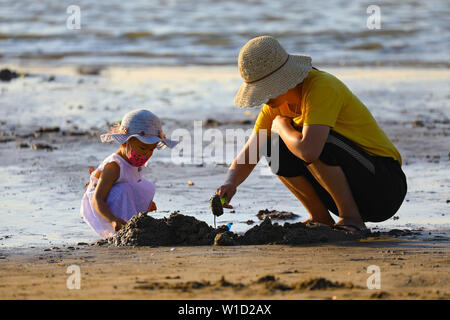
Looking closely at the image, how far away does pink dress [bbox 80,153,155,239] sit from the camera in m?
4.78

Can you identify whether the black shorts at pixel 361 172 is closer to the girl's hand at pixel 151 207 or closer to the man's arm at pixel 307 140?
the man's arm at pixel 307 140

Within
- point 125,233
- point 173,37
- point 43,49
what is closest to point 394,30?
point 173,37

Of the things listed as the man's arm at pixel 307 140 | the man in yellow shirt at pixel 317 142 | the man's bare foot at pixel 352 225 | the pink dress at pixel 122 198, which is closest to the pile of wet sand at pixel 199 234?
the man's bare foot at pixel 352 225

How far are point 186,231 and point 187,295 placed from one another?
117cm

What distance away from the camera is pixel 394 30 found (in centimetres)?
1659

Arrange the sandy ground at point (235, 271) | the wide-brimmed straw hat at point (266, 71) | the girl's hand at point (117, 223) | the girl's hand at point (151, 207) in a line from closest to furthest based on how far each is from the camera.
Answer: the sandy ground at point (235, 271) → the wide-brimmed straw hat at point (266, 71) → the girl's hand at point (117, 223) → the girl's hand at point (151, 207)

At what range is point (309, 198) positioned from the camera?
475 cm

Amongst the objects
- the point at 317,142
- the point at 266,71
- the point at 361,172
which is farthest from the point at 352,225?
the point at 266,71

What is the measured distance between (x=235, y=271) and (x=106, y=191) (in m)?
1.36

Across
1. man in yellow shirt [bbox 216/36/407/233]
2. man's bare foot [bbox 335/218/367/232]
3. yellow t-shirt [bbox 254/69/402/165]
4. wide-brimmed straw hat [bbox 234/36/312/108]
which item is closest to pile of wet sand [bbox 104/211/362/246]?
man's bare foot [bbox 335/218/367/232]

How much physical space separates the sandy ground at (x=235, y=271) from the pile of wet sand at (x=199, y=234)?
85 mm

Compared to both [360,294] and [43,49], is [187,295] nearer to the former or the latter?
[360,294]

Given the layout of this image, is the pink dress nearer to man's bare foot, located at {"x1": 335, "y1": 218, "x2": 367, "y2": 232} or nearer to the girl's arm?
the girl's arm

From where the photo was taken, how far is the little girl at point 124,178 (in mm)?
4777
